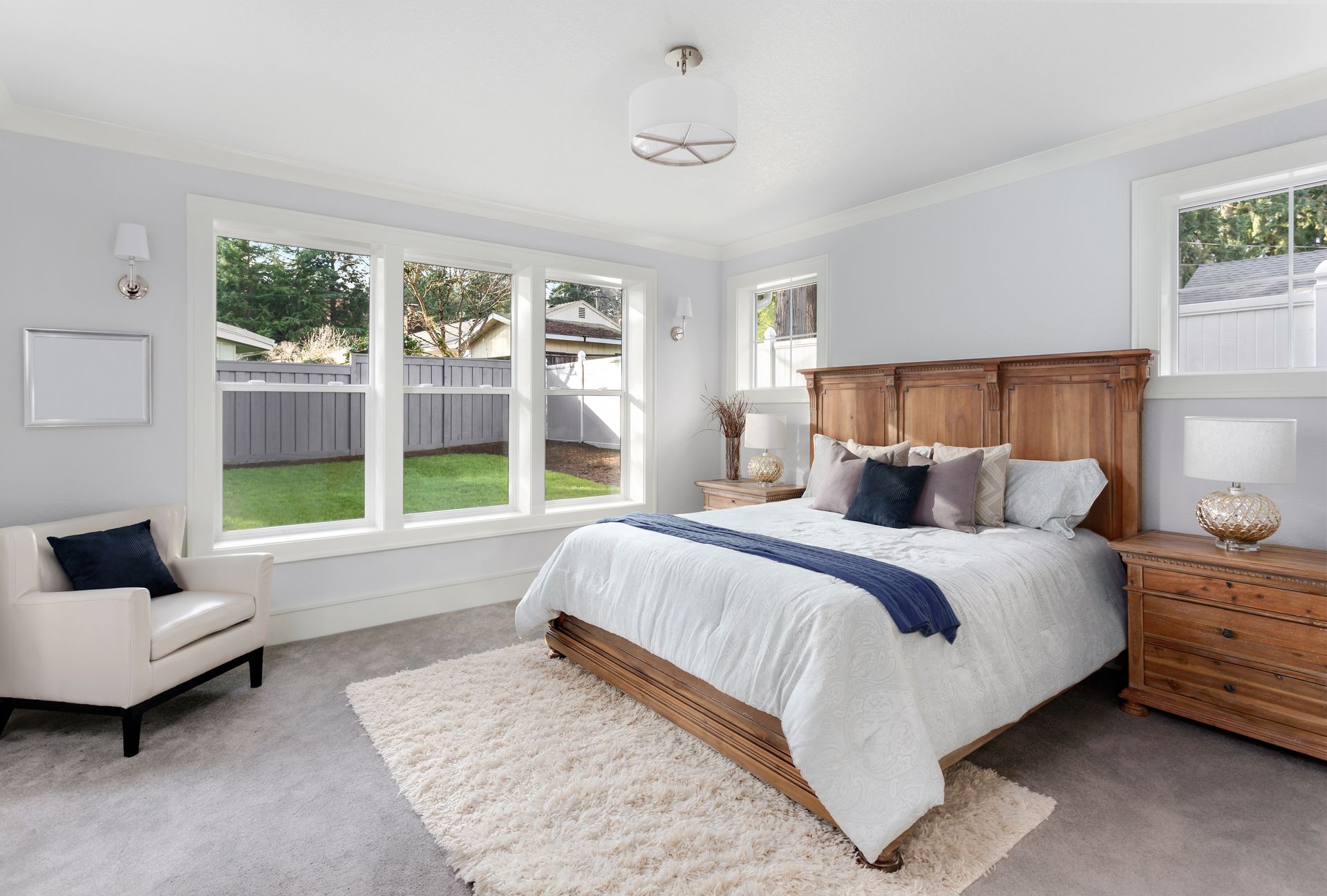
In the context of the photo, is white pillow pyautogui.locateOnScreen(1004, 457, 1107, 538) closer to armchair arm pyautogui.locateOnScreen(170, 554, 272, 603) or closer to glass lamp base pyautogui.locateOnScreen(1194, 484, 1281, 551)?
glass lamp base pyautogui.locateOnScreen(1194, 484, 1281, 551)

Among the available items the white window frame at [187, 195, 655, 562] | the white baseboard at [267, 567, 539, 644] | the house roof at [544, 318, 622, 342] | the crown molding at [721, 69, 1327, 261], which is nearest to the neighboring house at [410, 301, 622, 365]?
the house roof at [544, 318, 622, 342]

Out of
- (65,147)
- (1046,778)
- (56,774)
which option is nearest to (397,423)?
(65,147)

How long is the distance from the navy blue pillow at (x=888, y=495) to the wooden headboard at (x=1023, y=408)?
0.70m

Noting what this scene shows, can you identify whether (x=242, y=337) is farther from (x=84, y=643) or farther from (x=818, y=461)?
(x=818, y=461)

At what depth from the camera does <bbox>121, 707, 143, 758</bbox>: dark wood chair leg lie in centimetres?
244

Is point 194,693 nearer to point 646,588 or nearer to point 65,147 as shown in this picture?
point 646,588

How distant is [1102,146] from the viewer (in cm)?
328

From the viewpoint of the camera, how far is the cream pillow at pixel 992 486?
3.19 meters

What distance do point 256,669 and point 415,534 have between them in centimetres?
122

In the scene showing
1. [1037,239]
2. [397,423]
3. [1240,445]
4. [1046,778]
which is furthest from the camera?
[397,423]

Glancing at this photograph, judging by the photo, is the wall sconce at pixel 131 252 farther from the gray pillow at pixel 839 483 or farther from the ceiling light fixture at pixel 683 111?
the gray pillow at pixel 839 483

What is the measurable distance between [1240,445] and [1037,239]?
1536mm

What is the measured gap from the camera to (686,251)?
5359 mm

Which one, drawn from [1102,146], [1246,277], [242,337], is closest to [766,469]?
[1102,146]
